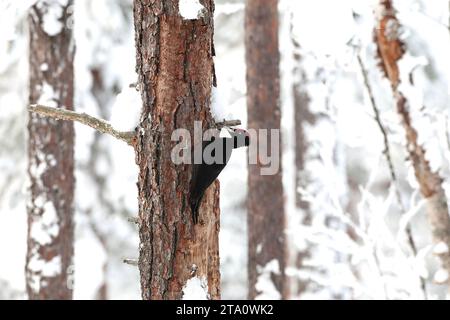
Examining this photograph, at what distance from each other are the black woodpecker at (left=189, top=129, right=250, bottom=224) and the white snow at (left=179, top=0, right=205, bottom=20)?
57 centimetres

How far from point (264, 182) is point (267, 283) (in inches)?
43.3

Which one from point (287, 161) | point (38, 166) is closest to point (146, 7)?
→ point (38, 166)

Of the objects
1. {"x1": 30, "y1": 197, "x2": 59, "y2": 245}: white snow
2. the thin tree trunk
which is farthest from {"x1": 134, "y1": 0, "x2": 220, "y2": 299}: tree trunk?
the thin tree trunk

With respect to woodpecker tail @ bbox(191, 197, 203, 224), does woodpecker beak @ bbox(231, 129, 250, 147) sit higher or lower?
higher

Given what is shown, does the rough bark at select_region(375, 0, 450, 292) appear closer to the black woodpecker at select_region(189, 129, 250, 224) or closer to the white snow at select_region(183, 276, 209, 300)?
the black woodpecker at select_region(189, 129, 250, 224)

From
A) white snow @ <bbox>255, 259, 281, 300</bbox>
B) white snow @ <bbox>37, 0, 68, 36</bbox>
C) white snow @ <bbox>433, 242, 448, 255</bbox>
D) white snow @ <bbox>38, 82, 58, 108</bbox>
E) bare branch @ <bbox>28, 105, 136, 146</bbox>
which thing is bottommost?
white snow @ <bbox>433, 242, 448, 255</bbox>

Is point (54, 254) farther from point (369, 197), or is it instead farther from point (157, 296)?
point (157, 296)

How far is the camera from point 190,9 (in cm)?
313

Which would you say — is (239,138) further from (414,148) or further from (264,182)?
(264,182)

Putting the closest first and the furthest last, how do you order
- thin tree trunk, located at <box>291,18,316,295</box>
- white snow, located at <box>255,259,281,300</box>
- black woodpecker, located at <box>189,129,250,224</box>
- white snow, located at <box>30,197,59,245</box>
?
black woodpecker, located at <box>189,129,250,224</box>
white snow, located at <box>30,197,59,245</box>
white snow, located at <box>255,259,281,300</box>
thin tree trunk, located at <box>291,18,316,295</box>

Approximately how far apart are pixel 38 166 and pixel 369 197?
3195mm

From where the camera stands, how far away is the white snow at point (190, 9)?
3.12 m

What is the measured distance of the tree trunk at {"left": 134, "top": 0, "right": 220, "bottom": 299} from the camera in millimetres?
3152

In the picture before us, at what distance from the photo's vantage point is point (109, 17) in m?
9.68
